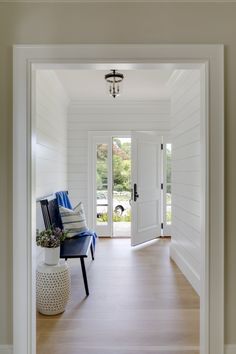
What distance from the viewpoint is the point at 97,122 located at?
5562 mm

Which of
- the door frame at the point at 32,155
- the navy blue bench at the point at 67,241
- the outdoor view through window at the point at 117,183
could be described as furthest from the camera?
the outdoor view through window at the point at 117,183

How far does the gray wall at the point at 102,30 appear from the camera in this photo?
1.91 meters

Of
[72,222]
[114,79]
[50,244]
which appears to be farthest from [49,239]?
[114,79]

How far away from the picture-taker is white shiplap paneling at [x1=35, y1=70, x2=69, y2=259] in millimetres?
3262

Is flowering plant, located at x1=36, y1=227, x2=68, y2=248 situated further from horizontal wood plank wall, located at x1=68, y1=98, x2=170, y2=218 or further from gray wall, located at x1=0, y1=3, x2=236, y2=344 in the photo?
horizontal wood plank wall, located at x1=68, y1=98, x2=170, y2=218

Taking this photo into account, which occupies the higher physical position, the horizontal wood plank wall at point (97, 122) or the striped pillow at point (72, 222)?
the horizontal wood plank wall at point (97, 122)

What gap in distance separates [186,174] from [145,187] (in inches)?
73.1

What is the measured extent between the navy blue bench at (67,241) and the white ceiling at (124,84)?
1793mm

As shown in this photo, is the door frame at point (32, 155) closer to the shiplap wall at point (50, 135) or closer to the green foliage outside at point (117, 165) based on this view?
the shiplap wall at point (50, 135)

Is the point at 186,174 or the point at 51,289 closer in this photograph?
the point at 51,289
